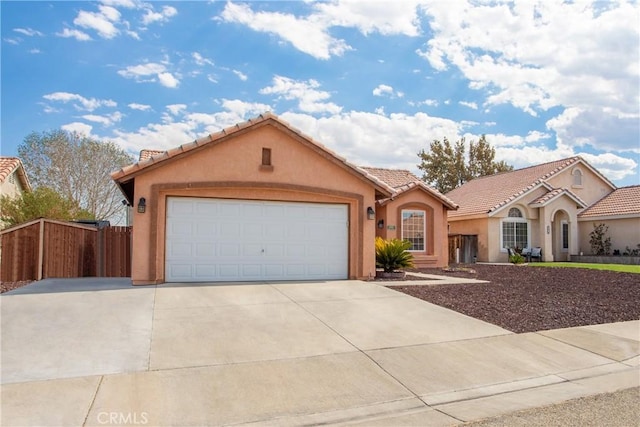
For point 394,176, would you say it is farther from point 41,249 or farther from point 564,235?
point 41,249

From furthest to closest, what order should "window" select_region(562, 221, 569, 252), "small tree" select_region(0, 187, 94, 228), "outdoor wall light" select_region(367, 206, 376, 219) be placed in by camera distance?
"window" select_region(562, 221, 569, 252)
"small tree" select_region(0, 187, 94, 228)
"outdoor wall light" select_region(367, 206, 376, 219)

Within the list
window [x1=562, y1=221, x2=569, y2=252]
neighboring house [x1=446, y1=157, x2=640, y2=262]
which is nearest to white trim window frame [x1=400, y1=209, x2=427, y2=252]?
neighboring house [x1=446, y1=157, x2=640, y2=262]

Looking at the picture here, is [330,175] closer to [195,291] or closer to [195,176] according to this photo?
[195,176]

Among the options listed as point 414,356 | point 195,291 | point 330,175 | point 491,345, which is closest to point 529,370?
point 491,345

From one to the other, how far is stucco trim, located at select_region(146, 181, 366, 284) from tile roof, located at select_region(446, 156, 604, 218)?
13.6 m

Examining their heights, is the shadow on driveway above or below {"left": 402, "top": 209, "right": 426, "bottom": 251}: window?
below

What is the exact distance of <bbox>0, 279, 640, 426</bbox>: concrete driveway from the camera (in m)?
4.90

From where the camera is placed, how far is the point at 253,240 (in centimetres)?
1238

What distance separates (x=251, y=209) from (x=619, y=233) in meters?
23.9

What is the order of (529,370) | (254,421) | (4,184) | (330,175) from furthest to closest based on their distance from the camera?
1. (4,184)
2. (330,175)
3. (529,370)
4. (254,421)

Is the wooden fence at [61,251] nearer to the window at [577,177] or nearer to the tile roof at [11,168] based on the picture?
the tile roof at [11,168]

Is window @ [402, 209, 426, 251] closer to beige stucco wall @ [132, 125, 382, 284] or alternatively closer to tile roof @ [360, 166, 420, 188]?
tile roof @ [360, 166, 420, 188]

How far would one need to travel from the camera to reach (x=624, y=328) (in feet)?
28.9

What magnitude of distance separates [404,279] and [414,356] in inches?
288
